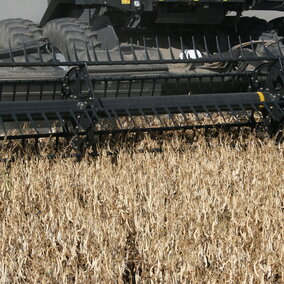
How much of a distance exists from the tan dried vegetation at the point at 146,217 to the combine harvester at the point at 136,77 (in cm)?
27

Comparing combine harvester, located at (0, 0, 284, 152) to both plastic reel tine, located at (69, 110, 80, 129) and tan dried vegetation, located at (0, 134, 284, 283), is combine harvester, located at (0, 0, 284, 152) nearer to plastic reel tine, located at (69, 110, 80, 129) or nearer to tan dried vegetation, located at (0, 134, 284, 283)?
plastic reel tine, located at (69, 110, 80, 129)

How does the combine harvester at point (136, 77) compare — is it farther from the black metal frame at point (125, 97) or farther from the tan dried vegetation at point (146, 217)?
the tan dried vegetation at point (146, 217)

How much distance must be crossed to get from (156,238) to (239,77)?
2870mm

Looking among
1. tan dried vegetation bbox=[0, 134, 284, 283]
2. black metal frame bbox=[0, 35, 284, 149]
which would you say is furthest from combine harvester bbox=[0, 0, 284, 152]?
tan dried vegetation bbox=[0, 134, 284, 283]

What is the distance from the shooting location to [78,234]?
2865 mm

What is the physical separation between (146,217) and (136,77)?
6.63ft

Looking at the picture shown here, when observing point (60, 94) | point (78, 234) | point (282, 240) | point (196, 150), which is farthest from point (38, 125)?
point (282, 240)

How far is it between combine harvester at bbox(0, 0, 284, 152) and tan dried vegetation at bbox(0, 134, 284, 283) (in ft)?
0.87

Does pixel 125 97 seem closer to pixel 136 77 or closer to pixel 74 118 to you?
pixel 136 77

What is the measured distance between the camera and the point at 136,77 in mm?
5000

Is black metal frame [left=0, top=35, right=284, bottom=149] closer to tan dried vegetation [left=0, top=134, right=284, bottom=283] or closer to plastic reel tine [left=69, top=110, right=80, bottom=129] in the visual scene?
plastic reel tine [left=69, top=110, right=80, bottom=129]

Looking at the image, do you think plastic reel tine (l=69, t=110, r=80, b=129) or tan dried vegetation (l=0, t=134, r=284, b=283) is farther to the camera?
plastic reel tine (l=69, t=110, r=80, b=129)

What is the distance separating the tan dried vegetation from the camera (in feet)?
8.23

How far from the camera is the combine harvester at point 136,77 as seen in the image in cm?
452
